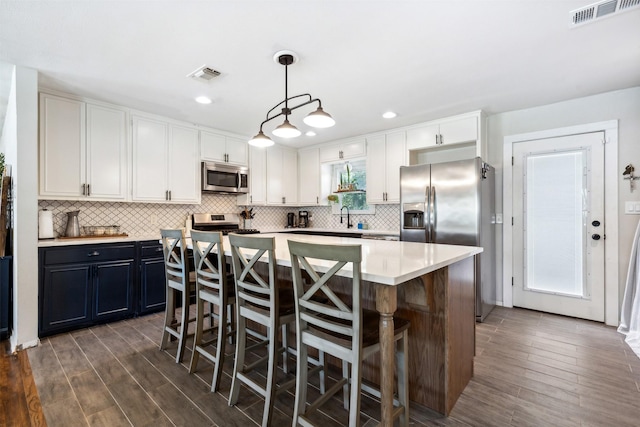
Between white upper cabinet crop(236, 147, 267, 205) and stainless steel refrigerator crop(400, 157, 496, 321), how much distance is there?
233 cm

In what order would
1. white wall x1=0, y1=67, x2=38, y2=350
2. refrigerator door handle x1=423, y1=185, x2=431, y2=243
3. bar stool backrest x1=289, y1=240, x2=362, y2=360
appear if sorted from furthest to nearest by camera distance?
refrigerator door handle x1=423, y1=185, x2=431, y2=243 < white wall x1=0, y1=67, x2=38, y2=350 < bar stool backrest x1=289, y1=240, x2=362, y2=360

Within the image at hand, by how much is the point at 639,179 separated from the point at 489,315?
200cm

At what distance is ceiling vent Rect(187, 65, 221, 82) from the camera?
2.65 m

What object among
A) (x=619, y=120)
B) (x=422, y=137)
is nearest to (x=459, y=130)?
(x=422, y=137)

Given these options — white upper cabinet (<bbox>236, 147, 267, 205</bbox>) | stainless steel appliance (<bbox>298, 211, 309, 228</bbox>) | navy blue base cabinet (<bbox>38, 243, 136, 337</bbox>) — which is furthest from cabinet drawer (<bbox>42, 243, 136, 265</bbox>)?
stainless steel appliance (<bbox>298, 211, 309, 228</bbox>)

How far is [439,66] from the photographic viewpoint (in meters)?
2.62

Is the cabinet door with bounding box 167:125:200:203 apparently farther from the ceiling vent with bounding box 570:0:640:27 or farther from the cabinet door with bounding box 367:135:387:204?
the ceiling vent with bounding box 570:0:640:27

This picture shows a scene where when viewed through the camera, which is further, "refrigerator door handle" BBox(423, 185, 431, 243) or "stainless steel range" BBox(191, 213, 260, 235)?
"stainless steel range" BBox(191, 213, 260, 235)

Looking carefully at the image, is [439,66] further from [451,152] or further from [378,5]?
[451,152]

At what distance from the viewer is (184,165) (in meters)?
4.14

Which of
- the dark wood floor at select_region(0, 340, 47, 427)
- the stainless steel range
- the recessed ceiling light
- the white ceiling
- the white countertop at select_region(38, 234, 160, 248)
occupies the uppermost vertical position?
the white ceiling

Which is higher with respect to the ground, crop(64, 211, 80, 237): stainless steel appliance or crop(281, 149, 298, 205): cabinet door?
crop(281, 149, 298, 205): cabinet door

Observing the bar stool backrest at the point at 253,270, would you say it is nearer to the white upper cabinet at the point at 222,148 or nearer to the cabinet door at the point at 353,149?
the white upper cabinet at the point at 222,148

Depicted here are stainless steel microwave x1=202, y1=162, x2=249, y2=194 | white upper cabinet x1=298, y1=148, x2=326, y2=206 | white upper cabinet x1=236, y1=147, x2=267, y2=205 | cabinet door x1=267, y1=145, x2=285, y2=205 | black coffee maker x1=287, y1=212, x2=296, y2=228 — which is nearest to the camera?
stainless steel microwave x1=202, y1=162, x2=249, y2=194
